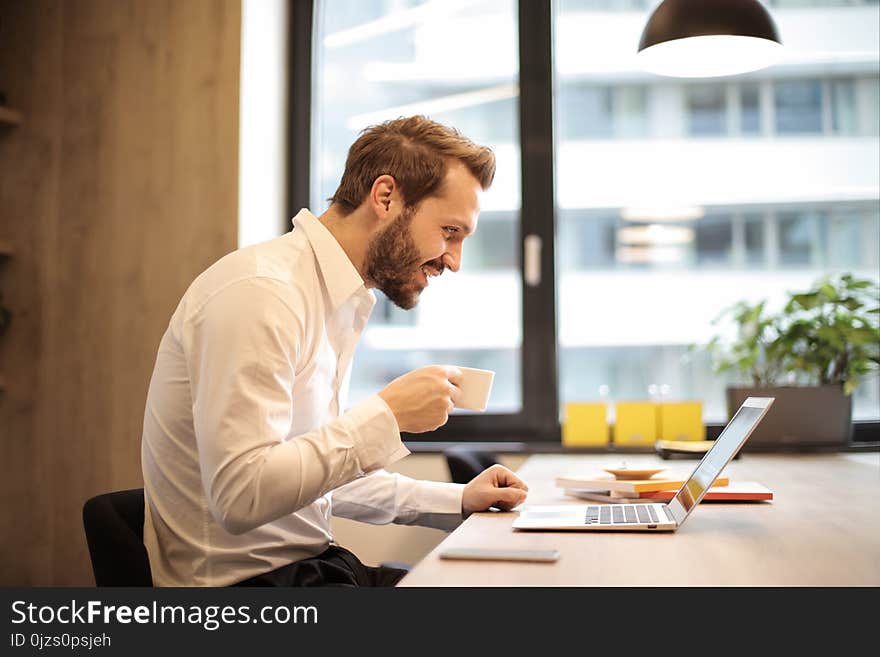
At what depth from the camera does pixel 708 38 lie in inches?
95.2

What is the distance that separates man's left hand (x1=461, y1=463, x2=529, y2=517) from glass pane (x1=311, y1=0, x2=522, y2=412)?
171cm

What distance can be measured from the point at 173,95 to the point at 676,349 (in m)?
2.04

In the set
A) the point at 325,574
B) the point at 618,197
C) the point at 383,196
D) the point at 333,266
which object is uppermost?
the point at 618,197

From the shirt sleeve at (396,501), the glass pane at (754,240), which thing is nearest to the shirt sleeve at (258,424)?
the shirt sleeve at (396,501)

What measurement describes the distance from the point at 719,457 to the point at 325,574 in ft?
2.20

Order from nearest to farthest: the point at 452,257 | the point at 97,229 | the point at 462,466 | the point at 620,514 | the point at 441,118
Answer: the point at 620,514, the point at 452,257, the point at 462,466, the point at 97,229, the point at 441,118

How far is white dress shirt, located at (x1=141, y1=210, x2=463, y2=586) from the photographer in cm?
119

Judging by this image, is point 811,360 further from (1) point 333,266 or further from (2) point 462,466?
(1) point 333,266

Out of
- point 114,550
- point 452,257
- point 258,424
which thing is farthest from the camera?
point 452,257

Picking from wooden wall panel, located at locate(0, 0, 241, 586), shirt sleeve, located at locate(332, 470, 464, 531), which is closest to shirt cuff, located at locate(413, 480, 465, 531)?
shirt sleeve, located at locate(332, 470, 464, 531)

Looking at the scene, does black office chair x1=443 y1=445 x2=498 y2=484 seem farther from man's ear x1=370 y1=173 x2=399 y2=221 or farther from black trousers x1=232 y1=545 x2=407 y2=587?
man's ear x1=370 y1=173 x2=399 y2=221

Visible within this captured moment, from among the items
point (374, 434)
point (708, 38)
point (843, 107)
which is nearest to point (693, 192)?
point (843, 107)

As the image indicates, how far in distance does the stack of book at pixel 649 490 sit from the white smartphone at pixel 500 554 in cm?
64

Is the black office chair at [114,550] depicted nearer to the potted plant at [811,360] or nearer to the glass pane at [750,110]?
the potted plant at [811,360]
